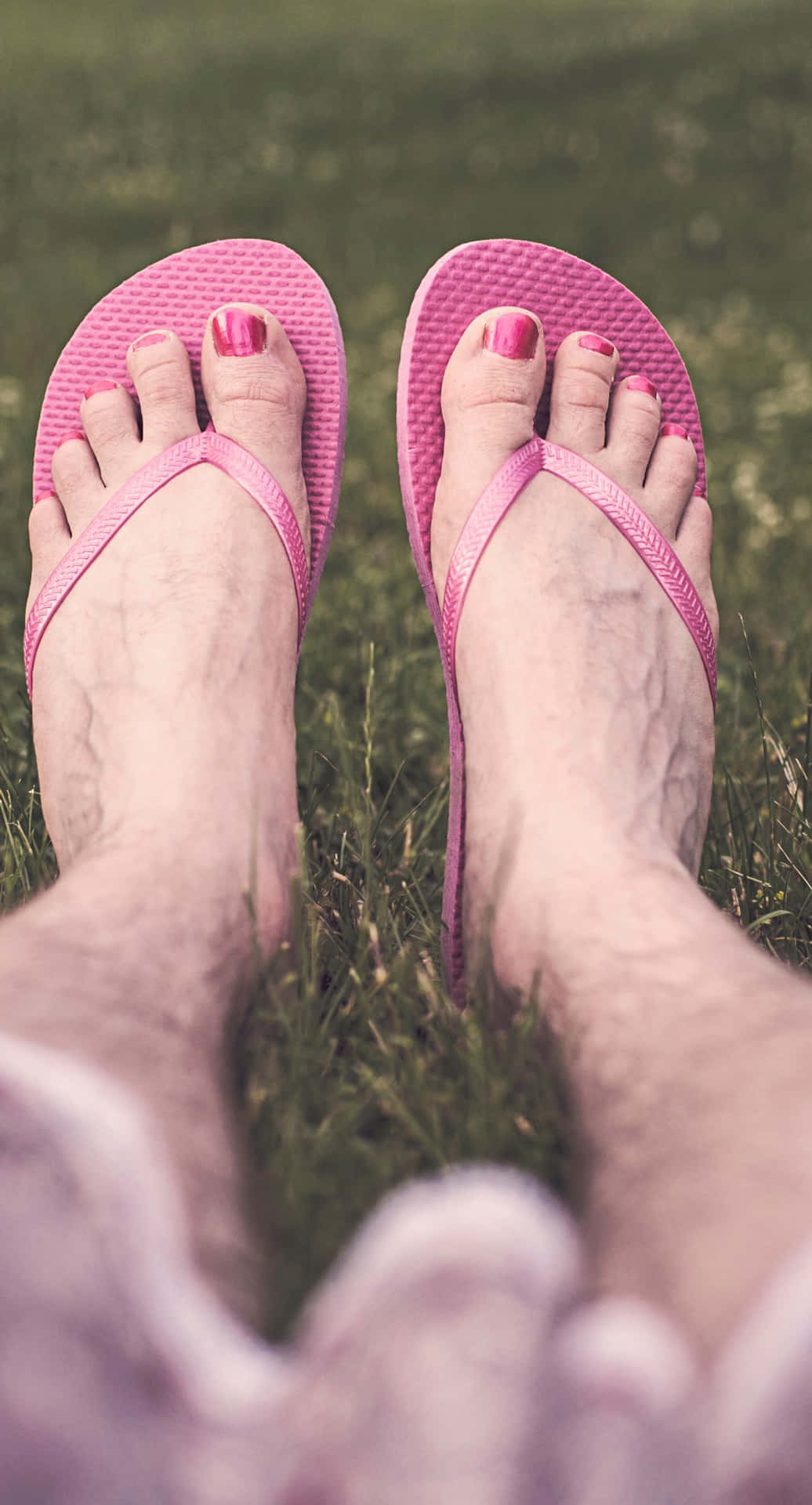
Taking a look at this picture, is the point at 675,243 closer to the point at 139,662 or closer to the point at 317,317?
the point at 317,317

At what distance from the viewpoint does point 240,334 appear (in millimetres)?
1976

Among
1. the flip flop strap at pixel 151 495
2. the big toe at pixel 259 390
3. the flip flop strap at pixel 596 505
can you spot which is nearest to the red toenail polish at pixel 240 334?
the big toe at pixel 259 390

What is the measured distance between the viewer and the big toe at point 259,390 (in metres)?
1.93

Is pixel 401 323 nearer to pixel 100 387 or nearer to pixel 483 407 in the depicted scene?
pixel 100 387

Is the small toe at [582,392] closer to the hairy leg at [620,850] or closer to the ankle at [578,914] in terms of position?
the hairy leg at [620,850]

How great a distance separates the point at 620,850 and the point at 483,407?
889 mm

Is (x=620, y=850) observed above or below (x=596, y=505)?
below

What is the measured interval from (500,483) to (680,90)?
8.41 m

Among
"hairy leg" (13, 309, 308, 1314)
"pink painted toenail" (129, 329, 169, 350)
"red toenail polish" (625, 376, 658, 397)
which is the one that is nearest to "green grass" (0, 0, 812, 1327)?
"hairy leg" (13, 309, 308, 1314)

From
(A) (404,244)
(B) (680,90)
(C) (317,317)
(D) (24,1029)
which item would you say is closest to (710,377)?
(C) (317,317)

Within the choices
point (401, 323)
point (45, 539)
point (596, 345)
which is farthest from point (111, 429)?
point (401, 323)

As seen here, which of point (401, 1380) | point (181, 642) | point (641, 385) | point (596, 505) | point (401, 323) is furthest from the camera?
point (401, 323)

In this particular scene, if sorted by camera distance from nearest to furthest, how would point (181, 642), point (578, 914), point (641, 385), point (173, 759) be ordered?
point (578, 914), point (173, 759), point (181, 642), point (641, 385)

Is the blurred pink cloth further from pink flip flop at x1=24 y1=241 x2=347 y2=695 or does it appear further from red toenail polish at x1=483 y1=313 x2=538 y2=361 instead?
red toenail polish at x1=483 y1=313 x2=538 y2=361
